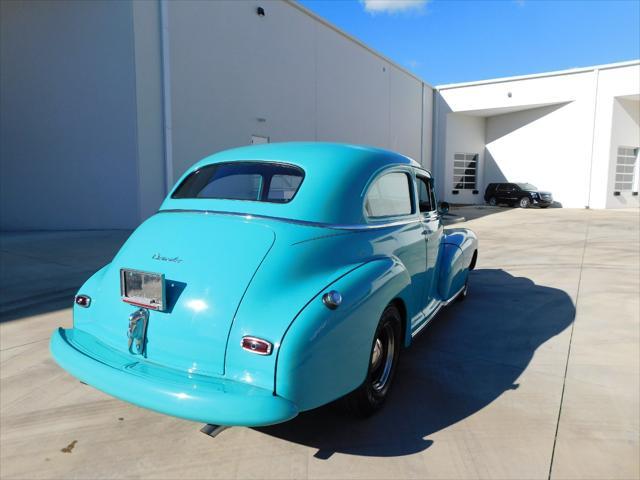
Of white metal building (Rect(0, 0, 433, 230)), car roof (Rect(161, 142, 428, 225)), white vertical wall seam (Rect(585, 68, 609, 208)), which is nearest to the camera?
car roof (Rect(161, 142, 428, 225))

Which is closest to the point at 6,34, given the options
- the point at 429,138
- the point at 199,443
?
the point at 199,443

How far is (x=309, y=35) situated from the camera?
16.7m

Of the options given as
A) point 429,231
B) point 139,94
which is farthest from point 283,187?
point 139,94

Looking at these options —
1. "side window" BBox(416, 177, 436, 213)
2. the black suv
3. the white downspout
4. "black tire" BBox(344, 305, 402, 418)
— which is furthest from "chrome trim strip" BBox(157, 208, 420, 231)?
the white downspout

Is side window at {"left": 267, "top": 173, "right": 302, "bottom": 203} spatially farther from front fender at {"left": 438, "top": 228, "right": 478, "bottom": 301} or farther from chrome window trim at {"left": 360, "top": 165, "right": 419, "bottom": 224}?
front fender at {"left": 438, "top": 228, "right": 478, "bottom": 301}

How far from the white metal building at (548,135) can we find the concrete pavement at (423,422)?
21768 millimetres

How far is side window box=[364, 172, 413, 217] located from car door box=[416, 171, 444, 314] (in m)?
0.25

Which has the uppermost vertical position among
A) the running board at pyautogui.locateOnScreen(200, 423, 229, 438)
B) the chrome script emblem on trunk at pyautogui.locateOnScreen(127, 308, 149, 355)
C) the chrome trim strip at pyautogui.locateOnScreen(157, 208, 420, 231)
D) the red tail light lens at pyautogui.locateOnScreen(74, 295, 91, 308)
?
the chrome trim strip at pyautogui.locateOnScreen(157, 208, 420, 231)

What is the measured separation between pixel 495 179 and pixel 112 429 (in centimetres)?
2786

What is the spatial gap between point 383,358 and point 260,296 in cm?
111

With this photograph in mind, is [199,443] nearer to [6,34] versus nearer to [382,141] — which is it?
[6,34]

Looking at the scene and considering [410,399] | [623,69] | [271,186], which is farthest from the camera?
[623,69]

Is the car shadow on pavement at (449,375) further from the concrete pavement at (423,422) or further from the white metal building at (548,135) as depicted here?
the white metal building at (548,135)

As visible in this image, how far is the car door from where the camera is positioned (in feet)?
12.4
